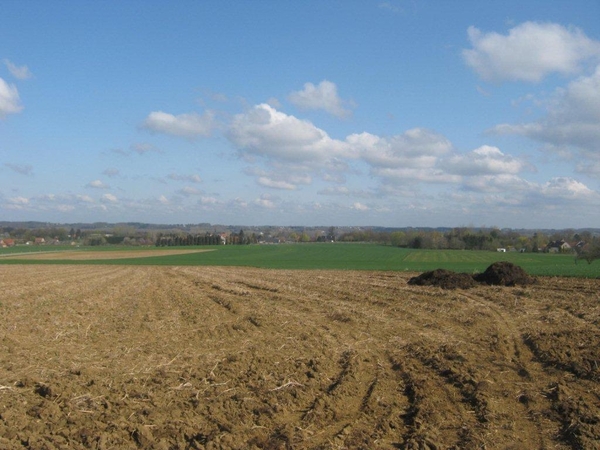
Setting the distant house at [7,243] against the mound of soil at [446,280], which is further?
the distant house at [7,243]

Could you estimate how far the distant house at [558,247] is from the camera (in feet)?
239

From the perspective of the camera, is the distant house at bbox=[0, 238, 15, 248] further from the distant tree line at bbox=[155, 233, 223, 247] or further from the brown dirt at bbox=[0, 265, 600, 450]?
the brown dirt at bbox=[0, 265, 600, 450]

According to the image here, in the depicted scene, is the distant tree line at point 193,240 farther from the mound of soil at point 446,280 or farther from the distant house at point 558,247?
the mound of soil at point 446,280

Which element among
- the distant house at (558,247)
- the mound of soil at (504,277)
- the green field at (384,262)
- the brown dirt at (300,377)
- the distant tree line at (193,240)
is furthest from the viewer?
the distant tree line at (193,240)

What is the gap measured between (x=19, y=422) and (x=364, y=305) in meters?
13.0

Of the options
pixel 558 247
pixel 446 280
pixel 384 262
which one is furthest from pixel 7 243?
pixel 446 280

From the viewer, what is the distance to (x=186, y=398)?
297 inches

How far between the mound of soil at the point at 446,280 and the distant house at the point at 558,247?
186 ft

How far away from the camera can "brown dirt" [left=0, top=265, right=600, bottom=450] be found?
20.3 ft

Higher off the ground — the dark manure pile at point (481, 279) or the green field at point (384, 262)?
the dark manure pile at point (481, 279)

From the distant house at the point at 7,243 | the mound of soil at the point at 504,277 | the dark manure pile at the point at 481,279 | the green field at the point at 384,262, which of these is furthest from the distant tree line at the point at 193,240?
the mound of soil at the point at 504,277

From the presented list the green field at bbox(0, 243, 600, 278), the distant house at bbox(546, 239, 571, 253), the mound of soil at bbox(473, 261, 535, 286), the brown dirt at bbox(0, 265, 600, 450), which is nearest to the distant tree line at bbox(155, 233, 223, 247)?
the green field at bbox(0, 243, 600, 278)

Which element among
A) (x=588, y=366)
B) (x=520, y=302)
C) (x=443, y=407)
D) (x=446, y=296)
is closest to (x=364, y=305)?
(x=446, y=296)

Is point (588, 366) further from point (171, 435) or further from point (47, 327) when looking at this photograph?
point (47, 327)
